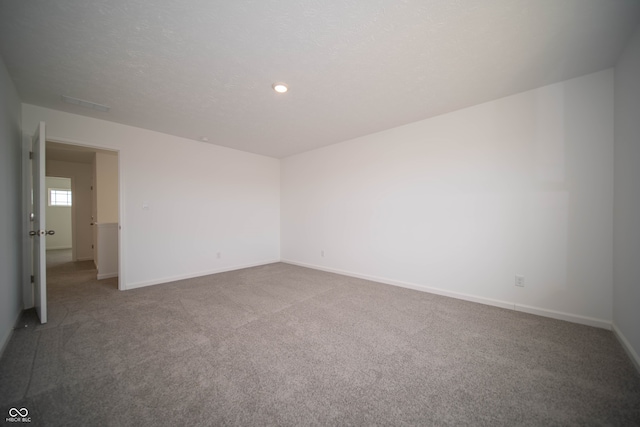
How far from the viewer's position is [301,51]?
6.55 feet

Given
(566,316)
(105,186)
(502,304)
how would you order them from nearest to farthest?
1. (566,316)
2. (502,304)
3. (105,186)

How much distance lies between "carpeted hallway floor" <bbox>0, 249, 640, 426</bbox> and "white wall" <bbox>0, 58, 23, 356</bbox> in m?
0.26

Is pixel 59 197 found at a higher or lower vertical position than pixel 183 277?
higher

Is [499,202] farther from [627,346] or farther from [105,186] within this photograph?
[105,186]

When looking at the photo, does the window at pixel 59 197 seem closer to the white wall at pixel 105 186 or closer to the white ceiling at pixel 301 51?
the white wall at pixel 105 186

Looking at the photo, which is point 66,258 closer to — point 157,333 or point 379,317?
point 157,333

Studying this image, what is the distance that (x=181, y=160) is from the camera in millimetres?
4277

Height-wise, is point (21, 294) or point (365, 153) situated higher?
point (365, 153)

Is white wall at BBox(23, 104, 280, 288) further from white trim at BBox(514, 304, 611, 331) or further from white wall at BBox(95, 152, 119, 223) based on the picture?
white trim at BBox(514, 304, 611, 331)

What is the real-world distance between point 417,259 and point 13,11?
4707mm

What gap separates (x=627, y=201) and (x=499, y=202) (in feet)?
3.30

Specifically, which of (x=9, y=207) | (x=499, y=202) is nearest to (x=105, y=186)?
(x=9, y=207)

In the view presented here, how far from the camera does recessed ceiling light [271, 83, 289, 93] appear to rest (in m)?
2.49

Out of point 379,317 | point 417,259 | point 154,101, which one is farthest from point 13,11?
point 417,259
